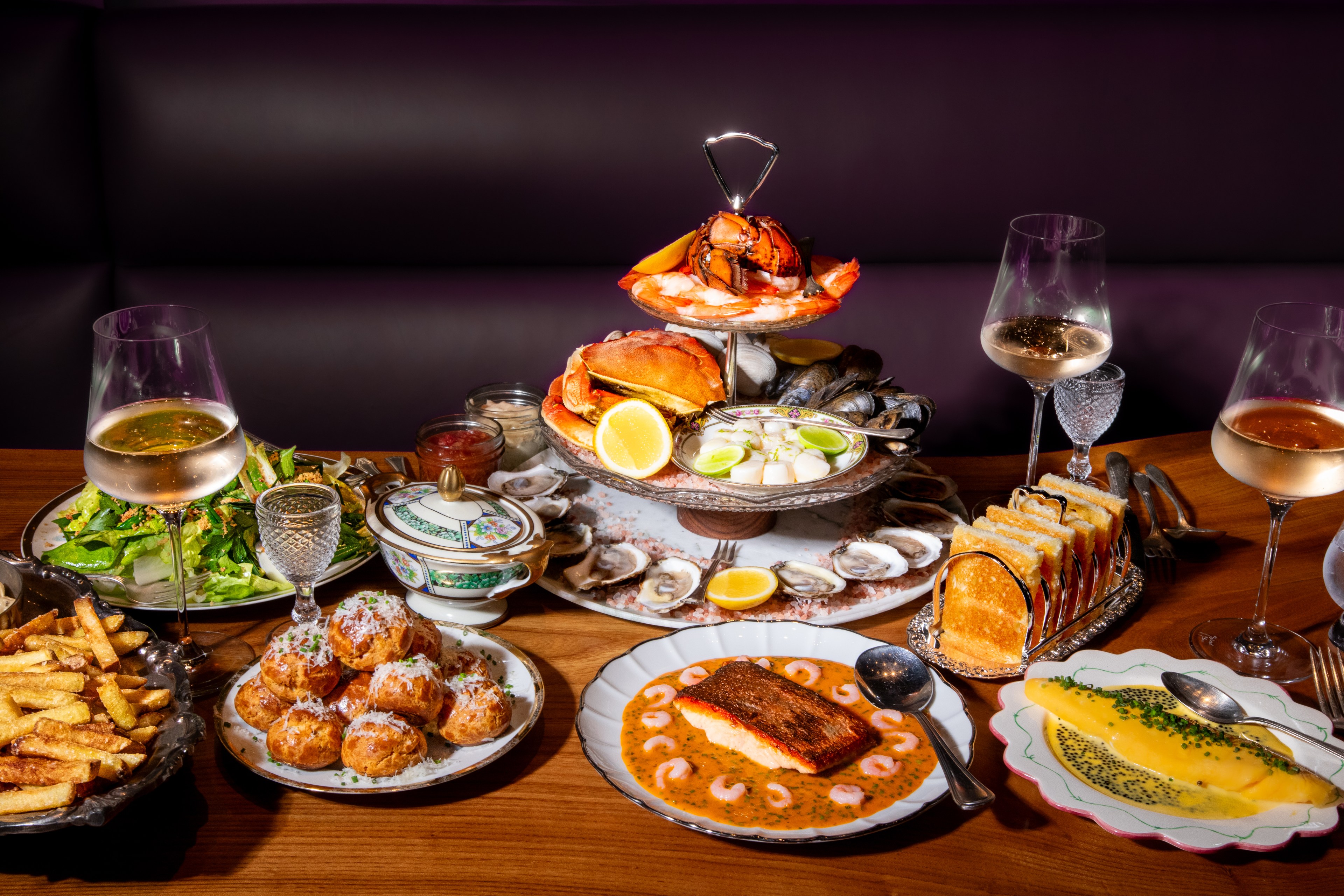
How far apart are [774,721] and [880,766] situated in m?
0.11

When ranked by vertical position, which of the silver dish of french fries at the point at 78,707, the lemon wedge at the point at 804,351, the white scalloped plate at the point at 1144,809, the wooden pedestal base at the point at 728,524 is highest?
the lemon wedge at the point at 804,351

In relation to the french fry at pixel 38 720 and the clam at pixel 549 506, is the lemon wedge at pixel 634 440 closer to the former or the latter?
the clam at pixel 549 506

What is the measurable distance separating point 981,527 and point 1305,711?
376mm

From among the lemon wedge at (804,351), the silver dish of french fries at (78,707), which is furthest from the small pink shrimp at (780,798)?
the lemon wedge at (804,351)

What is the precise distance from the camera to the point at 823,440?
1.51 metres

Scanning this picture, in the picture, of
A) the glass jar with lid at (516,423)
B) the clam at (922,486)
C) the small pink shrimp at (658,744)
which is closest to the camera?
the small pink shrimp at (658,744)

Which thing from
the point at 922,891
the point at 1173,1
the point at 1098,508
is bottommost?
the point at 922,891

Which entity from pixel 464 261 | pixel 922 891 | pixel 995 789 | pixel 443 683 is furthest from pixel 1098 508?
pixel 464 261

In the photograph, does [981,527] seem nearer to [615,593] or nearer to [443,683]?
[615,593]

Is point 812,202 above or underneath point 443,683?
above

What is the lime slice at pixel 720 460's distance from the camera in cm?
143

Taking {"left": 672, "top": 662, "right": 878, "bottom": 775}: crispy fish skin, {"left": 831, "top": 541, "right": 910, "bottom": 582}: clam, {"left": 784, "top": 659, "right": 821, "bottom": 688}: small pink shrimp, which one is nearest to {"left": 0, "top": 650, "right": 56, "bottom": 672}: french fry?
{"left": 672, "top": 662, "right": 878, "bottom": 775}: crispy fish skin

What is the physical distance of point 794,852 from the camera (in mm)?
962

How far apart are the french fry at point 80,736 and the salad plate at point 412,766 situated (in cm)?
11
